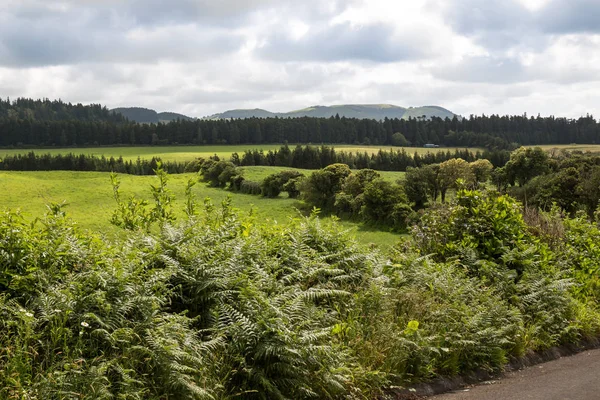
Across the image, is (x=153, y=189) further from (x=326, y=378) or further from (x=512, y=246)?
(x=512, y=246)

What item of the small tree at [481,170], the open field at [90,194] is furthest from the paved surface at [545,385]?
the small tree at [481,170]

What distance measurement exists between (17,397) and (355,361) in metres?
3.81

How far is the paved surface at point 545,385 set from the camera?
6.62 metres

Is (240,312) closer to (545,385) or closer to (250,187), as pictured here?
(545,385)

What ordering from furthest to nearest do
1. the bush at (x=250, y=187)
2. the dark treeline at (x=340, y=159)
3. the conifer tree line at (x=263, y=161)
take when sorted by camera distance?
1. the dark treeline at (x=340, y=159)
2. the conifer tree line at (x=263, y=161)
3. the bush at (x=250, y=187)

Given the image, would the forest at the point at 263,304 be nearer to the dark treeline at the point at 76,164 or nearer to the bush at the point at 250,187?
the bush at the point at 250,187

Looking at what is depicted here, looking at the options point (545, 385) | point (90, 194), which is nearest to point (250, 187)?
point (90, 194)

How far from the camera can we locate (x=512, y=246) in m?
11.2

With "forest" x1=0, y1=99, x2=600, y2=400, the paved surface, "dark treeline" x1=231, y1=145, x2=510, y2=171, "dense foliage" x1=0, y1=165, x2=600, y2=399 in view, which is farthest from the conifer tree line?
the paved surface

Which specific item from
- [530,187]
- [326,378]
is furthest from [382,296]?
[530,187]

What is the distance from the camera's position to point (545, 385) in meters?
7.14

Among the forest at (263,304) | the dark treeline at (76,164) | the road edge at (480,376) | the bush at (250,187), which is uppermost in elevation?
the forest at (263,304)

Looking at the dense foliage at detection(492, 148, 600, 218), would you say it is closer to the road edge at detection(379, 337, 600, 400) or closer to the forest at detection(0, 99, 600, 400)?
the forest at detection(0, 99, 600, 400)

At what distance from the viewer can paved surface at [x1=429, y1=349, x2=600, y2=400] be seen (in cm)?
662
